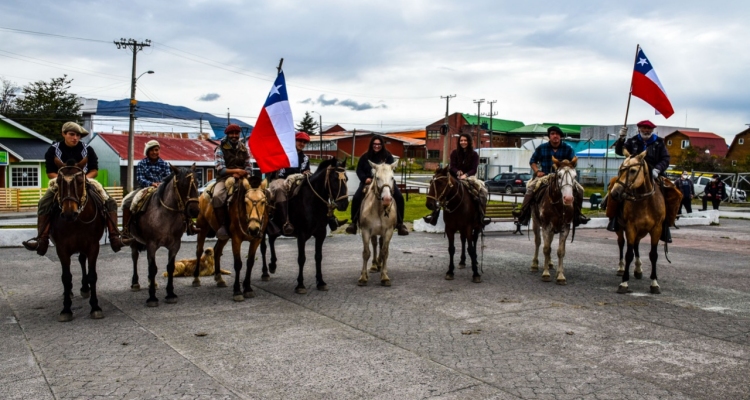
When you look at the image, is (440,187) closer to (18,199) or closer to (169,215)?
(169,215)

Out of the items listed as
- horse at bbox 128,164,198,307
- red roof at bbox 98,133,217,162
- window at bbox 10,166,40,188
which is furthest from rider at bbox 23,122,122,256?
red roof at bbox 98,133,217,162

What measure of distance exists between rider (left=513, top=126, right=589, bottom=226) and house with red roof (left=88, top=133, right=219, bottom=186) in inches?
1440

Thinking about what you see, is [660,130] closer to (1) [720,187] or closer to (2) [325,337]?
(1) [720,187]

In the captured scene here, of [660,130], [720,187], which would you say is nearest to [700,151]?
[660,130]

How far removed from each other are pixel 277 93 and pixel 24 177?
37413 mm

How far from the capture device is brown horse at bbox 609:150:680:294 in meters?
11.0

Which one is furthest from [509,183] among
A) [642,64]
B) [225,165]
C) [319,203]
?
[225,165]

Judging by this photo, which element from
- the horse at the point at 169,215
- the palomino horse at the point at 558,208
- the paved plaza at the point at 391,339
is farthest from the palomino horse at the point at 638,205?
the horse at the point at 169,215

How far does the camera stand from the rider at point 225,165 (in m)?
10.8

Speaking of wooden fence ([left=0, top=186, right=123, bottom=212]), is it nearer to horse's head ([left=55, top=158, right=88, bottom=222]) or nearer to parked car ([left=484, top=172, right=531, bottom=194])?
horse's head ([left=55, top=158, right=88, bottom=222])

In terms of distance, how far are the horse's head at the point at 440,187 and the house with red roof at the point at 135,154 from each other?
3694cm

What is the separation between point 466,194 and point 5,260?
11042 millimetres

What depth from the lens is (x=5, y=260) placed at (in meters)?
15.1

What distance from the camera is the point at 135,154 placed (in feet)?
164
